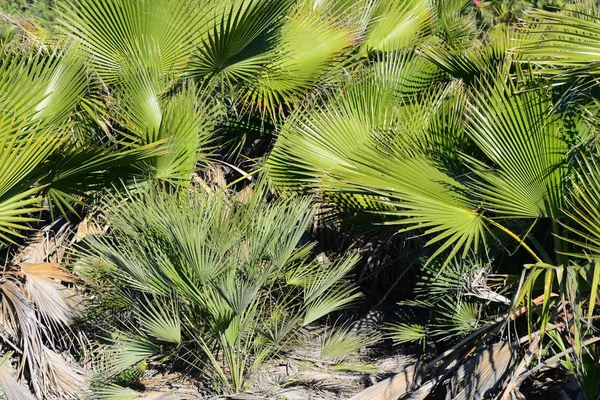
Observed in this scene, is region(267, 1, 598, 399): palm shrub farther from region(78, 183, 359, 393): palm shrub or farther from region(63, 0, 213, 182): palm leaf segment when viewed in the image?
region(63, 0, 213, 182): palm leaf segment

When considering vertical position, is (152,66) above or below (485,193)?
above

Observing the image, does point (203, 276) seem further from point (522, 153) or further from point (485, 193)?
point (522, 153)

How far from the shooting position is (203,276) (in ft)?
14.5

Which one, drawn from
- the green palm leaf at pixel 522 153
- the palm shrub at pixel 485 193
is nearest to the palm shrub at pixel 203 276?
the palm shrub at pixel 485 193

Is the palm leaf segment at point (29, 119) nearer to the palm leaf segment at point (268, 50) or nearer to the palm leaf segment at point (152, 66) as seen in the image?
the palm leaf segment at point (152, 66)

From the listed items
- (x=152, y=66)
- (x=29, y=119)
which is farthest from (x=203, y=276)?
(x=152, y=66)

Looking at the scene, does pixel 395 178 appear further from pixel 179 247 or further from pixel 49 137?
pixel 49 137

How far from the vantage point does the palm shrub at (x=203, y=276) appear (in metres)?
4.46

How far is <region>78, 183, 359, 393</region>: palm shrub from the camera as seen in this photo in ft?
14.6

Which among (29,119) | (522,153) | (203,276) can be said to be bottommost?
(203,276)

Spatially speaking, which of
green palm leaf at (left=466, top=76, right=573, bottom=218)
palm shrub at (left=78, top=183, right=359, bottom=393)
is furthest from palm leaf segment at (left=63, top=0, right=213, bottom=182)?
green palm leaf at (left=466, top=76, right=573, bottom=218)

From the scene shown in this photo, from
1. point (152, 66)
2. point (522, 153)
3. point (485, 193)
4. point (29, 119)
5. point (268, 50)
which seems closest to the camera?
point (522, 153)

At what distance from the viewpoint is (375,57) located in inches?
261

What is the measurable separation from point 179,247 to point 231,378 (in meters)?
1.06
